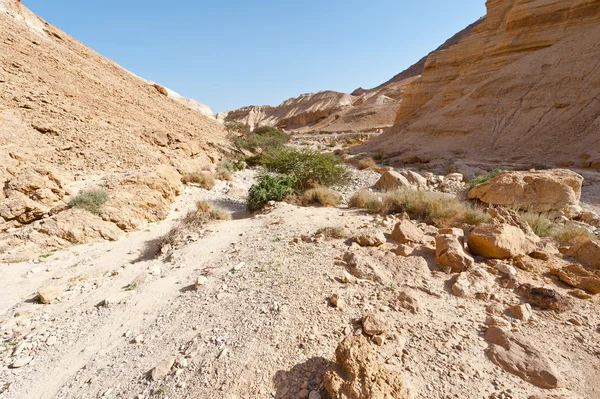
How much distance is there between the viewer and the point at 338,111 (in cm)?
4797

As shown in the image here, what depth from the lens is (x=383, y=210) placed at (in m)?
4.95

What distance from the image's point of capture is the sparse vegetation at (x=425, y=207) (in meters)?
4.34

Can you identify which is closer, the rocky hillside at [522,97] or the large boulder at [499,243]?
the large boulder at [499,243]

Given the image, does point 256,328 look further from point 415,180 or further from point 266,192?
point 415,180

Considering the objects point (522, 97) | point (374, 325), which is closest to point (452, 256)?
point (374, 325)

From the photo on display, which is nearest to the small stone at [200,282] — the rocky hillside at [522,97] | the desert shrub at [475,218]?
the desert shrub at [475,218]

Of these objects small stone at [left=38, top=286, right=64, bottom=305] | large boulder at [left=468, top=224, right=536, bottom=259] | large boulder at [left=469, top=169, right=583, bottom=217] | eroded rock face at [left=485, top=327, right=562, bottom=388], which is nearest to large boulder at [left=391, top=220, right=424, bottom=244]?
large boulder at [left=468, top=224, right=536, bottom=259]

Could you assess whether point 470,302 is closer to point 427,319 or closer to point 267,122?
point 427,319

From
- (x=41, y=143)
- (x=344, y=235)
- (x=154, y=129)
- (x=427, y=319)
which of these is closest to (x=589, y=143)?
(x=344, y=235)

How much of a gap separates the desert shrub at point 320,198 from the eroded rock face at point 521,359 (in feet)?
12.5

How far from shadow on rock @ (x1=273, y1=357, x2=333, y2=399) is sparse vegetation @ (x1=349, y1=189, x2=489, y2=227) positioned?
10.3ft

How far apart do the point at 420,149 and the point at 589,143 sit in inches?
233

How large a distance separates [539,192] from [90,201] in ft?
26.9

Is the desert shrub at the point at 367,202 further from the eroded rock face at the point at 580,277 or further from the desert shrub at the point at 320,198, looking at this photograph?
the eroded rock face at the point at 580,277
